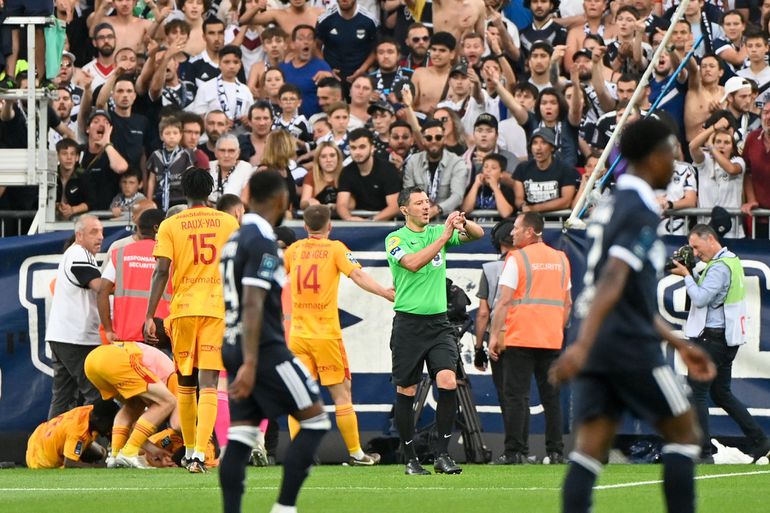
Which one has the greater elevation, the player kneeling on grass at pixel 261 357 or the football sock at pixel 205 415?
the player kneeling on grass at pixel 261 357

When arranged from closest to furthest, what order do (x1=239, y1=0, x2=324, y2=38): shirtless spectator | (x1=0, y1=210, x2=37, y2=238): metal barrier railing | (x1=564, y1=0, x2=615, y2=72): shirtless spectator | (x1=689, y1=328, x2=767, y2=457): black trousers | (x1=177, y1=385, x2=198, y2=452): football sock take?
(x1=177, y1=385, x2=198, y2=452): football sock → (x1=689, y1=328, x2=767, y2=457): black trousers → (x1=0, y1=210, x2=37, y2=238): metal barrier railing → (x1=564, y1=0, x2=615, y2=72): shirtless spectator → (x1=239, y1=0, x2=324, y2=38): shirtless spectator

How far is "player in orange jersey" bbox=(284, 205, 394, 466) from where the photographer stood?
13.2 m

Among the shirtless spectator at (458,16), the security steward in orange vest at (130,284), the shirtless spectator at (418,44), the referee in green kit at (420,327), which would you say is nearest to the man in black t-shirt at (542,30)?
the shirtless spectator at (458,16)

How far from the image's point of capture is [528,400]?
13844 millimetres

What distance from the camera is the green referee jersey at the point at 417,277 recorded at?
40.5ft

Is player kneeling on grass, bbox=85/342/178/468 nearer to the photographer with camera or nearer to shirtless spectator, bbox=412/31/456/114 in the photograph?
the photographer with camera

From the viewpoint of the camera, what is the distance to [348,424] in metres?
13.3

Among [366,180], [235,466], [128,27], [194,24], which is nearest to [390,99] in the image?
[366,180]

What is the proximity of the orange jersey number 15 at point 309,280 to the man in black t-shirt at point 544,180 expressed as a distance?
301 centimetres

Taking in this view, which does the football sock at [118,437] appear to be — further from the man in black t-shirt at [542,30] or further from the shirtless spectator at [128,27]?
the man in black t-shirt at [542,30]

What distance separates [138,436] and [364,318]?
9.33 feet

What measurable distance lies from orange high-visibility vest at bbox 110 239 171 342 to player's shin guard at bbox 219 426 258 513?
6.17 metres

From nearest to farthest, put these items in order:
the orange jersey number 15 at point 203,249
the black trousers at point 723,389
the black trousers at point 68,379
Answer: the orange jersey number 15 at point 203,249, the black trousers at point 723,389, the black trousers at point 68,379

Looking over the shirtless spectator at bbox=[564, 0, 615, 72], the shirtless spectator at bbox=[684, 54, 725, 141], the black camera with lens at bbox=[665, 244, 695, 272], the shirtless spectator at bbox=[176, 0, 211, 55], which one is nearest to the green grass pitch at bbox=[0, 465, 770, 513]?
the black camera with lens at bbox=[665, 244, 695, 272]
